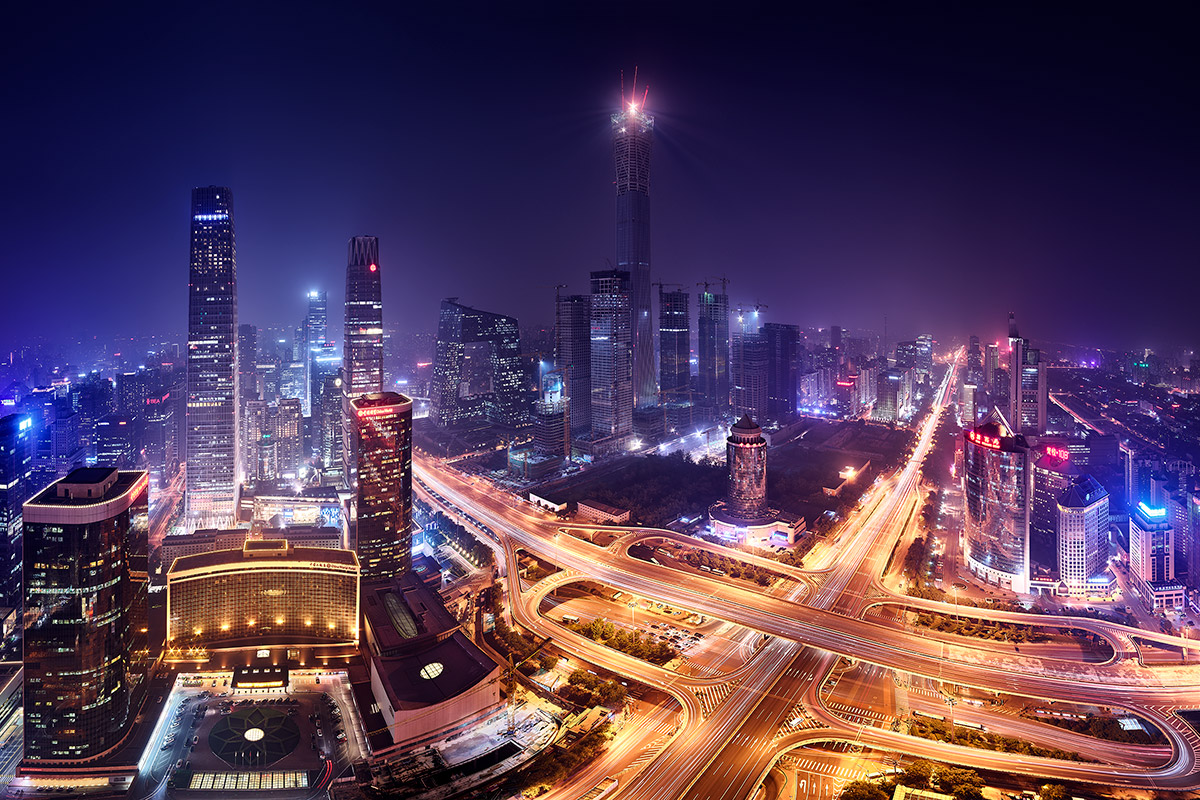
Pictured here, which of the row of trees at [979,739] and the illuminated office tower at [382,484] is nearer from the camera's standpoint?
the row of trees at [979,739]

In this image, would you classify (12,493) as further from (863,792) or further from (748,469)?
(748,469)

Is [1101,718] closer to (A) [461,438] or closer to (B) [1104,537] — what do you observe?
(B) [1104,537]

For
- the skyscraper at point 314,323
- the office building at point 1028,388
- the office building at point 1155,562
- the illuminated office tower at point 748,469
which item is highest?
the skyscraper at point 314,323

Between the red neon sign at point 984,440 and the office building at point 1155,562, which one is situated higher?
the red neon sign at point 984,440

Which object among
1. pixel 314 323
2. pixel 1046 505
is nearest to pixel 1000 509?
pixel 1046 505

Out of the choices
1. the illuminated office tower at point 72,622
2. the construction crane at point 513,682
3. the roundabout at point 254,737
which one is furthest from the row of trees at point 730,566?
the illuminated office tower at point 72,622

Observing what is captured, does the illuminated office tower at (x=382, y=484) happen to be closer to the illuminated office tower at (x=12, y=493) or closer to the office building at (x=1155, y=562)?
the illuminated office tower at (x=12, y=493)

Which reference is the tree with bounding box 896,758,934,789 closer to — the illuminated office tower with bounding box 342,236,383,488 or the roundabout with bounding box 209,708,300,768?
the roundabout with bounding box 209,708,300,768
